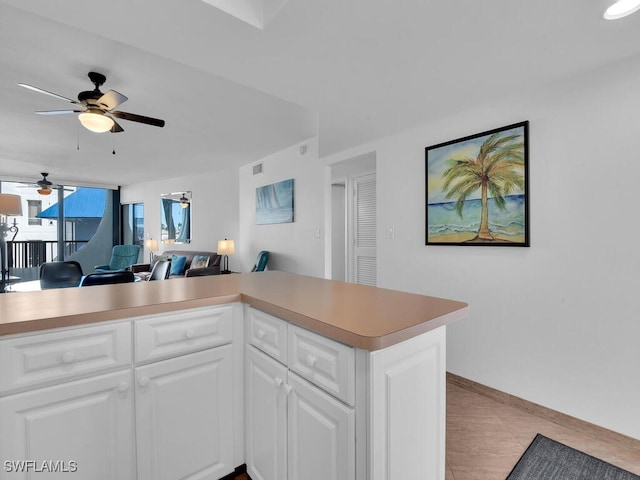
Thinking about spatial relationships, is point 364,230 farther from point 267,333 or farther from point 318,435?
point 318,435

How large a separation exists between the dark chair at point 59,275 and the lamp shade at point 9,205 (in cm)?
92

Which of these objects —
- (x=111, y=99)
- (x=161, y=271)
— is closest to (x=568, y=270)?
(x=111, y=99)

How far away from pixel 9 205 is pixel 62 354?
15.1 ft

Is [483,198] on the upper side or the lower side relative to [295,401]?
upper

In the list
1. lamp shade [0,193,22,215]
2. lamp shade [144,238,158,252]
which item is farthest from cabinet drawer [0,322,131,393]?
lamp shade [144,238,158,252]

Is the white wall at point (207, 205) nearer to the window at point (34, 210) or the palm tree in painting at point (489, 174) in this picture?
the window at point (34, 210)

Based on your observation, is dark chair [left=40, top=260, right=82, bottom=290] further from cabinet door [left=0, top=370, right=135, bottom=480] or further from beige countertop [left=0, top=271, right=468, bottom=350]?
cabinet door [left=0, top=370, right=135, bottom=480]

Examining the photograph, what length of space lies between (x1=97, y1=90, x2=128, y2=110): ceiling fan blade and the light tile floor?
10.4 feet

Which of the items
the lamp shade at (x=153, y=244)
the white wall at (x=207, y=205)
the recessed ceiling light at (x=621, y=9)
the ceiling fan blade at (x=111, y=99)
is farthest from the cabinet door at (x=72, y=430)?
the lamp shade at (x=153, y=244)

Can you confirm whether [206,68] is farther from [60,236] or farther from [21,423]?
[60,236]

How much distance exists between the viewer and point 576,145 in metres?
1.86

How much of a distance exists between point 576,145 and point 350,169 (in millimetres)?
2540

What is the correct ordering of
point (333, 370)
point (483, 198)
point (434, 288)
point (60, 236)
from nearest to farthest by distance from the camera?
point (333, 370) → point (483, 198) → point (434, 288) → point (60, 236)

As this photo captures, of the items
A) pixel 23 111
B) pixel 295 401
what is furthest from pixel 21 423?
pixel 23 111
